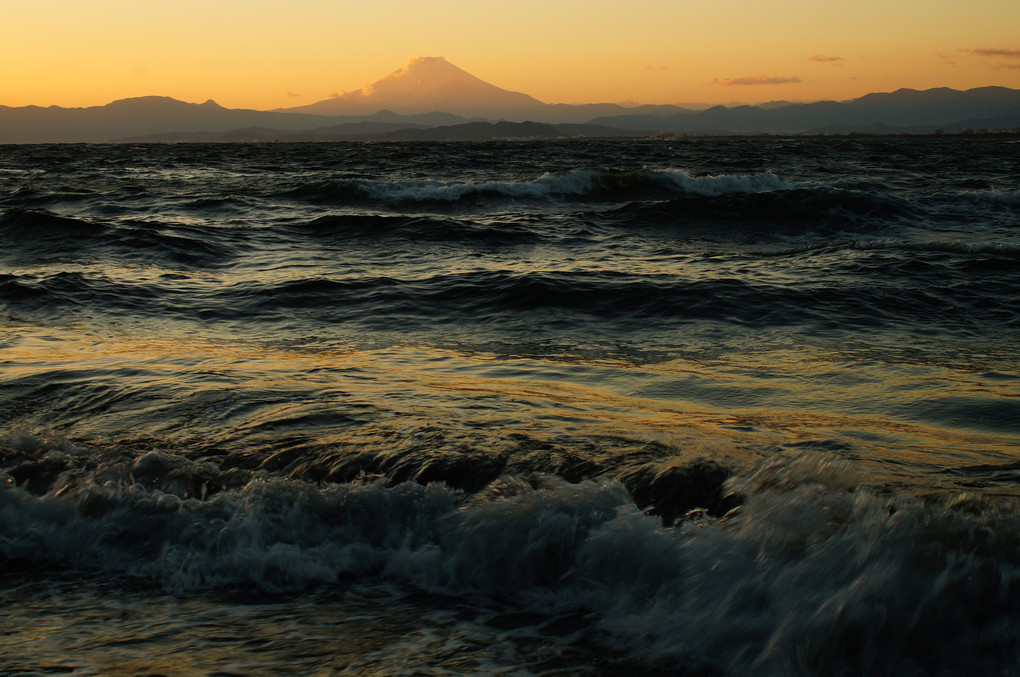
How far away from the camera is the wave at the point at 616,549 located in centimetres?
261

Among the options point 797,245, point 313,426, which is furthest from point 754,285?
point 313,426

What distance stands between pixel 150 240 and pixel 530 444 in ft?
36.2

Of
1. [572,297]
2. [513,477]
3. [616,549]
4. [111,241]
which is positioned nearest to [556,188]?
[111,241]

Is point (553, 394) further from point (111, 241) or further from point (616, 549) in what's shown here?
point (111, 241)

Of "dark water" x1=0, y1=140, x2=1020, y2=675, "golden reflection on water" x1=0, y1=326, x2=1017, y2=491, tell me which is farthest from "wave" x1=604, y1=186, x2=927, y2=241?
"golden reflection on water" x1=0, y1=326, x2=1017, y2=491

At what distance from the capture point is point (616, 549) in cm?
316

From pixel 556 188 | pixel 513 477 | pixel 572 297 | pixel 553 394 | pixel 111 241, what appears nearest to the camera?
pixel 513 477

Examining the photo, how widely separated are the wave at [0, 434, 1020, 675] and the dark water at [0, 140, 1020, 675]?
0.04 feet

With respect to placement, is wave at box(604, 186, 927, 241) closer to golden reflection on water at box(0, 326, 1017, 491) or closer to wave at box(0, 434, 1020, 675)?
golden reflection on water at box(0, 326, 1017, 491)

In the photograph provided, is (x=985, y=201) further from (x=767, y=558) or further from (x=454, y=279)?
(x=767, y=558)

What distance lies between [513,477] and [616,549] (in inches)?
29.4

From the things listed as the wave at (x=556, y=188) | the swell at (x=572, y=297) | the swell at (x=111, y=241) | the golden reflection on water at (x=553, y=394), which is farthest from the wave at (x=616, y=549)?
the wave at (x=556, y=188)

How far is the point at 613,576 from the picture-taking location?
3.06m

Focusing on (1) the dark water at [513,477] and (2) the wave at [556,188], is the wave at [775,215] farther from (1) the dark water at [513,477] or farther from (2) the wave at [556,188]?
(1) the dark water at [513,477]
